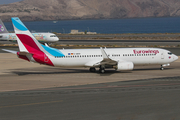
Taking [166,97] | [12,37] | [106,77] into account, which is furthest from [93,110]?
[12,37]

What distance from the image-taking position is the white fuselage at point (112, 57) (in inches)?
1630

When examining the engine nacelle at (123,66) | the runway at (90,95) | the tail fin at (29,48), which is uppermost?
the tail fin at (29,48)

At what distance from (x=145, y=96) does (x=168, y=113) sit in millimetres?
5507

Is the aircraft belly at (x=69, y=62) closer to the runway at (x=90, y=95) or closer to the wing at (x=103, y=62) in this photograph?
the wing at (x=103, y=62)

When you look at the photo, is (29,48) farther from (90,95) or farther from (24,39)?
(90,95)

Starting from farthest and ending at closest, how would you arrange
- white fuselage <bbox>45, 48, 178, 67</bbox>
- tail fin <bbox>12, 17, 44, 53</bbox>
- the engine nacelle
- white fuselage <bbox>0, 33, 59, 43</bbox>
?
white fuselage <bbox>0, 33, 59, 43</bbox>, white fuselage <bbox>45, 48, 178, 67</bbox>, the engine nacelle, tail fin <bbox>12, 17, 44, 53</bbox>

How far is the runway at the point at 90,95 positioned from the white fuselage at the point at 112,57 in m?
1.83

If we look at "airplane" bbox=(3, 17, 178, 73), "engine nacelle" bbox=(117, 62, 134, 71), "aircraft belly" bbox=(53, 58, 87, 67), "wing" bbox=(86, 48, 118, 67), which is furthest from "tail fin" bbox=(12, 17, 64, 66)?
"engine nacelle" bbox=(117, 62, 134, 71)

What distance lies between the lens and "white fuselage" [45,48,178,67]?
136 ft

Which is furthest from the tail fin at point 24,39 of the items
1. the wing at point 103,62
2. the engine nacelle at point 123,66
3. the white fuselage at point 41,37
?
the white fuselage at point 41,37

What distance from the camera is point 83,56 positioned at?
4197cm

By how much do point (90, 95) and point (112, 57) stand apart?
1650 centimetres

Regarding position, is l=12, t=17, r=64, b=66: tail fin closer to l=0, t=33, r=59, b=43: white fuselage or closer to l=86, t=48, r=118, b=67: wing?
l=86, t=48, r=118, b=67: wing

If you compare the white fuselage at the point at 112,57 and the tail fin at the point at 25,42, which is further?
the white fuselage at the point at 112,57
